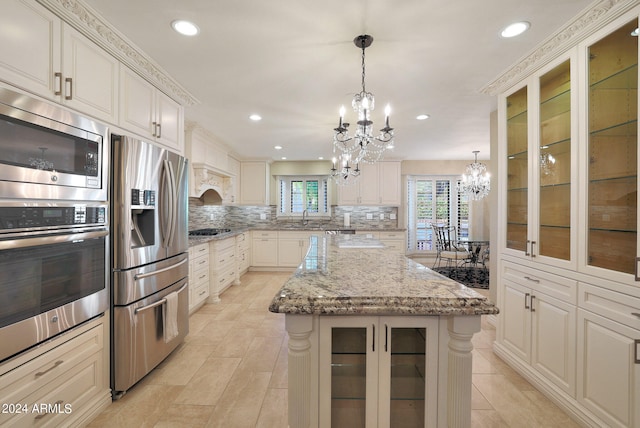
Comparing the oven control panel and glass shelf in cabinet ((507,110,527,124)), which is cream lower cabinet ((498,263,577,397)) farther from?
the oven control panel

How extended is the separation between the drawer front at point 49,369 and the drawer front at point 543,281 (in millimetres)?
3119

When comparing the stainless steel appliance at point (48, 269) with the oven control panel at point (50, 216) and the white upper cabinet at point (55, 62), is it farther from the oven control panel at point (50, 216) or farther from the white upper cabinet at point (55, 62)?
the white upper cabinet at point (55, 62)

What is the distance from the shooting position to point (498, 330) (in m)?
2.48

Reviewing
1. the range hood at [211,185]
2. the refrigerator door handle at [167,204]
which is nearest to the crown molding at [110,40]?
the refrigerator door handle at [167,204]

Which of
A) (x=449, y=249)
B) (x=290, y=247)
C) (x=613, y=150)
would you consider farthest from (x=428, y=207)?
(x=613, y=150)

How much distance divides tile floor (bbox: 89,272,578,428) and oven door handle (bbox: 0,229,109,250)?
1197 millimetres

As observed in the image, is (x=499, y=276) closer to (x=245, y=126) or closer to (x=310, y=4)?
(x=310, y=4)

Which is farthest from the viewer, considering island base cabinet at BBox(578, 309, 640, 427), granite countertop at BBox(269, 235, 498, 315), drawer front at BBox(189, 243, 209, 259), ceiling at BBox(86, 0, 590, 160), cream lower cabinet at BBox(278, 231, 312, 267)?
cream lower cabinet at BBox(278, 231, 312, 267)

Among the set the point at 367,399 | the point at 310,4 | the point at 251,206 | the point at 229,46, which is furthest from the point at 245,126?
the point at 367,399

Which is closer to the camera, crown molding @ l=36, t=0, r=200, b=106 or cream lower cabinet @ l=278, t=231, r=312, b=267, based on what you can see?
crown molding @ l=36, t=0, r=200, b=106

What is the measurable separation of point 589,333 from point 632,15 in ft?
5.91

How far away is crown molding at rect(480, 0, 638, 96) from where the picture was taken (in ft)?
4.94

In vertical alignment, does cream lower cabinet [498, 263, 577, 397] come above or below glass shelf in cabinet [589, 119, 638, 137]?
below

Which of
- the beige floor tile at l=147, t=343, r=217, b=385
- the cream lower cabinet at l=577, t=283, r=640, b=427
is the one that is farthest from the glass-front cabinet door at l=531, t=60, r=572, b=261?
the beige floor tile at l=147, t=343, r=217, b=385
